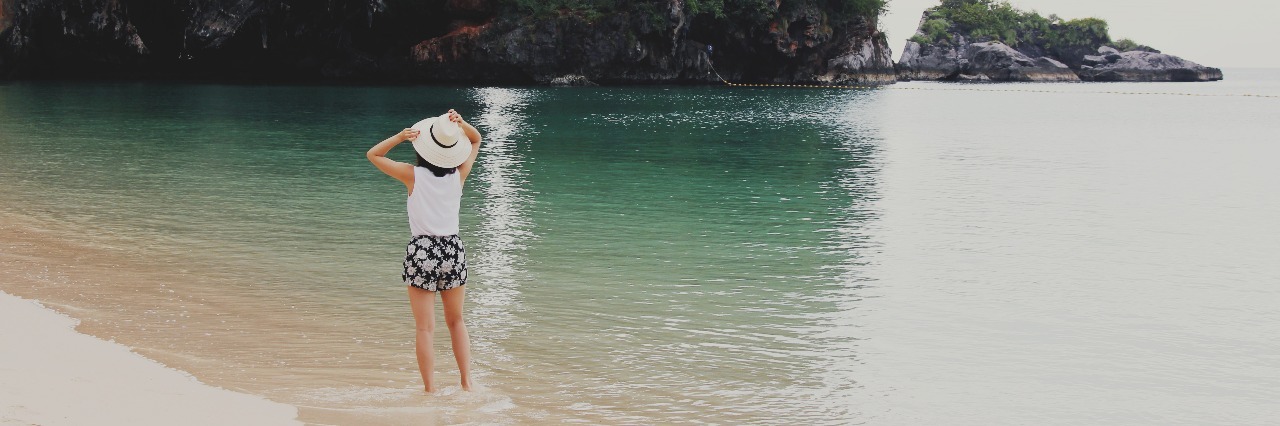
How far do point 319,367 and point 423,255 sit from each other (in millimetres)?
1665

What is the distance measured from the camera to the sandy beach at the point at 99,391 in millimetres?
5746

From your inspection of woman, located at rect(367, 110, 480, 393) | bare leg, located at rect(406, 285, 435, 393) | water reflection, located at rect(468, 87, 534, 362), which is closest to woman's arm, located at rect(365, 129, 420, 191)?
woman, located at rect(367, 110, 480, 393)

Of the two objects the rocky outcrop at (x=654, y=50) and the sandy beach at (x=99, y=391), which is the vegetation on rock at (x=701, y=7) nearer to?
the rocky outcrop at (x=654, y=50)

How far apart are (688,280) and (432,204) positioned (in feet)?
16.2

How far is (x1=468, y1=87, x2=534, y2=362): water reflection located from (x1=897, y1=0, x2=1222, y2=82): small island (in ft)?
399

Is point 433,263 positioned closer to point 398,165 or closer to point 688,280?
point 398,165

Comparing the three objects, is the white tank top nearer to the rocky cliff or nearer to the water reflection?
the water reflection

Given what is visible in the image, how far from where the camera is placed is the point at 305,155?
2262 centimetres

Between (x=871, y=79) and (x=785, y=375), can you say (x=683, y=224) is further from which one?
(x=871, y=79)

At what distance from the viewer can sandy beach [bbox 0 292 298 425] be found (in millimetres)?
5746

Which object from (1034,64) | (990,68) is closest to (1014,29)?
(1034,64)

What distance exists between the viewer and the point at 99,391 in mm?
6203

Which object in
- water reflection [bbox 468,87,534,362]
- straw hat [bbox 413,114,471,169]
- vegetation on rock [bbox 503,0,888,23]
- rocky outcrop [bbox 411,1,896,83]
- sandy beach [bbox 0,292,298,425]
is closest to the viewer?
sandy beach [bbox 0,292,298,425]

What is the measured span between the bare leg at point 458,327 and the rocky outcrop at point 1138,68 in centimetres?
14965
